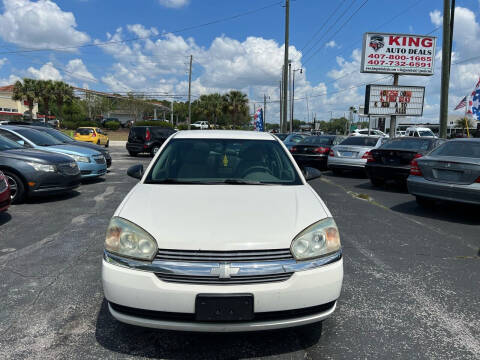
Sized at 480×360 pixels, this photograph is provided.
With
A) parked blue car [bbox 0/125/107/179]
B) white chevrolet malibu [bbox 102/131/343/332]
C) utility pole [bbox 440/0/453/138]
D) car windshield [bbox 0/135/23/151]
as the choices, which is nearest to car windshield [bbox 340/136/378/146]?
utility pole [bbox 440/0/453/138]

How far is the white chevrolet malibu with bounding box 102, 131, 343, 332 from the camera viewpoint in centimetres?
221

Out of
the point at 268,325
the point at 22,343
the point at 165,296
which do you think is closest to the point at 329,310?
the point at 268,325

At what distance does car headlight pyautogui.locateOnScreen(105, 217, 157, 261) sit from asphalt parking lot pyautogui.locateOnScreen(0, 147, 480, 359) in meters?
0.70

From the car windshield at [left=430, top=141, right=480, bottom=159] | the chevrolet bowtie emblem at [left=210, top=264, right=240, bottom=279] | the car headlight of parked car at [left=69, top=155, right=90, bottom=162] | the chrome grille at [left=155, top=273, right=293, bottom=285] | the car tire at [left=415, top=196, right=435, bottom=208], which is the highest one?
the car windshield at [left=430, top=141, right=480, bottom=159]

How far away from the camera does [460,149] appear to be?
702cm

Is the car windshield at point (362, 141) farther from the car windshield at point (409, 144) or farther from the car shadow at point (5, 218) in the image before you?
the car shadow at point (5, 218)

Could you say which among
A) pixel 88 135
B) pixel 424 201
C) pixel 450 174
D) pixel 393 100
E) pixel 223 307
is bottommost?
pixel 424 201

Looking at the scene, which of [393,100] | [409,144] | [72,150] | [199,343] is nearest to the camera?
[199,343]

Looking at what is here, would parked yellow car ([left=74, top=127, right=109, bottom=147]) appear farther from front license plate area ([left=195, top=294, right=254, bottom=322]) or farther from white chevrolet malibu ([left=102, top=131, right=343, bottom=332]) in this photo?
front license plate area ([left=195, top=294, right=254, bottom=322])

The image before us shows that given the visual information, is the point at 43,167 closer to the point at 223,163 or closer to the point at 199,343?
the point at 223,163

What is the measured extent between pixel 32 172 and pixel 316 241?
6421mm

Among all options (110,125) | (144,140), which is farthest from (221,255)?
(110,125)

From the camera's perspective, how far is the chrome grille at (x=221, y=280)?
221cm

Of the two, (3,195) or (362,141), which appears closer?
(3,195)
